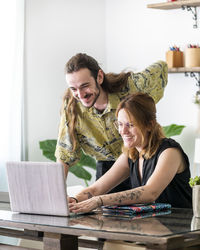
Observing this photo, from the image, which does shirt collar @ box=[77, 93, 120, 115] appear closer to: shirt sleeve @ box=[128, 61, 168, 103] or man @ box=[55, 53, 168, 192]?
man @ box=[55, 53, 168, 192]

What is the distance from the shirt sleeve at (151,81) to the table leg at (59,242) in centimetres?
120

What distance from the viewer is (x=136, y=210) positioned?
205 centimetres

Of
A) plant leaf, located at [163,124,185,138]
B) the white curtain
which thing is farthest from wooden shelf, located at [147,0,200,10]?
the white curtain

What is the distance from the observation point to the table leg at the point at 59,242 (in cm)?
189

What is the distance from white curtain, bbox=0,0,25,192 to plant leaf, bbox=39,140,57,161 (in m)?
0.19

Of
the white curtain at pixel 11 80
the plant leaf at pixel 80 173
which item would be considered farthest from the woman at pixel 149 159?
the plant leaf at pixel 80 173

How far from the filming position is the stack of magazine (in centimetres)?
204

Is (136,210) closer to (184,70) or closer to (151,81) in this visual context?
(151,81)

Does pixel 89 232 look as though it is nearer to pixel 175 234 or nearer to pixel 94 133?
pixel 175 234

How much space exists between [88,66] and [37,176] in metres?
0.80

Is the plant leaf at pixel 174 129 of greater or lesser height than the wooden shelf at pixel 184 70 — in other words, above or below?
Result: below

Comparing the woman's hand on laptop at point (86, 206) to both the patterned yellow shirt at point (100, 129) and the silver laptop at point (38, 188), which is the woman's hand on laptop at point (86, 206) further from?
the patterned yellow shirt at point (100, 129)

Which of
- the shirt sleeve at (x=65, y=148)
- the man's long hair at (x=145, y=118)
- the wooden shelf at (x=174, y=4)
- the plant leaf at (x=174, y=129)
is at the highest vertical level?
the wooden shelf at (x=174, y=4)

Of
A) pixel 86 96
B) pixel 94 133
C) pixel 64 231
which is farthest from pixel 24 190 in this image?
pixel 94 133
